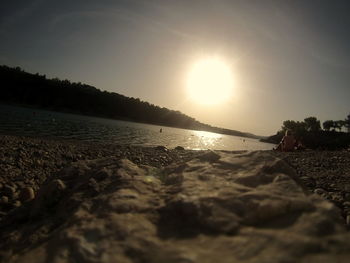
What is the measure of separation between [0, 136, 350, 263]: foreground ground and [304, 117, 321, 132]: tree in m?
116

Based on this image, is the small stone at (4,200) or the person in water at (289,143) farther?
the person in water at (289,143)

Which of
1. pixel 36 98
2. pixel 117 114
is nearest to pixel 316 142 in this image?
pixel 117 114

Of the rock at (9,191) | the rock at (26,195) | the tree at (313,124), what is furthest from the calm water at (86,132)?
the tree at (313,124)

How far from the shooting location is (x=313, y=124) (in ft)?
335

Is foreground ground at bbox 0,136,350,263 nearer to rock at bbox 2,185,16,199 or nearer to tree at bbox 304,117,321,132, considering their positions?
rock at bbox 2,185,16,199

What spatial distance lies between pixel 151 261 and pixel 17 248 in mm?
1554

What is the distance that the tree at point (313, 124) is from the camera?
102m

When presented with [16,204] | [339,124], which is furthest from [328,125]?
[16,204]

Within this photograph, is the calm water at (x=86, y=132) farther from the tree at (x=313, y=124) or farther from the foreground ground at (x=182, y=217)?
the tree at (x=313, y=124)

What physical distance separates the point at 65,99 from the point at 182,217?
11967 centimetres

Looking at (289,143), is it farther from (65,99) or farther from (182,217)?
(65,99)

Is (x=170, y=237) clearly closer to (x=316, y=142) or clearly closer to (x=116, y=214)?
(x=116, y=214)

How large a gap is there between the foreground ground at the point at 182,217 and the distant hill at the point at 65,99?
368 ft

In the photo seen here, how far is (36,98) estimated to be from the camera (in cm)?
10019
